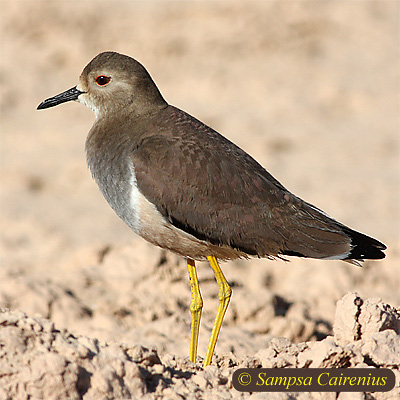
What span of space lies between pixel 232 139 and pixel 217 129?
1.71ft

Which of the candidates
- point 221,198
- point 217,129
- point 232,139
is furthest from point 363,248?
point 217,129

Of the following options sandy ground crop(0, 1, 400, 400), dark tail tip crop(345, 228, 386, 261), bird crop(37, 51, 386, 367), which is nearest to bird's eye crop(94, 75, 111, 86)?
bird crop(37, 51, 386, 367)

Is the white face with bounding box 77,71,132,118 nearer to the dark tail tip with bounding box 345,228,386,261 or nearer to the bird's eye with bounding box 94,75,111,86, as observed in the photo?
the bird's eye with bounding box 94,75,111,86

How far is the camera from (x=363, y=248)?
17.0ft

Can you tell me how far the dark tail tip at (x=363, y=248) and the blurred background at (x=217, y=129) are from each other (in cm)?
144

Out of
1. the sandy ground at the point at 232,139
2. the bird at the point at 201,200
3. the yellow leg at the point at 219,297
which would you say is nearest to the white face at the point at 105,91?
the bird at the point at 201,200

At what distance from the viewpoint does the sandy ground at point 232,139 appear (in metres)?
3.95

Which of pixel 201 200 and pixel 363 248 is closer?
pixel 201 200

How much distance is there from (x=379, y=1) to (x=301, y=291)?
12.6m

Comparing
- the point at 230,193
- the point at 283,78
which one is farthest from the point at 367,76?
the point at 230,193

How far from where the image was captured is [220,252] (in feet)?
16.9

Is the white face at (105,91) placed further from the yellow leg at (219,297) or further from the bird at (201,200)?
the yellow leg at (219,297)

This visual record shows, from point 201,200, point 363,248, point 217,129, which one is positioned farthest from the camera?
point 217,129

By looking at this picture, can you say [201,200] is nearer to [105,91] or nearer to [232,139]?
[105,91]
